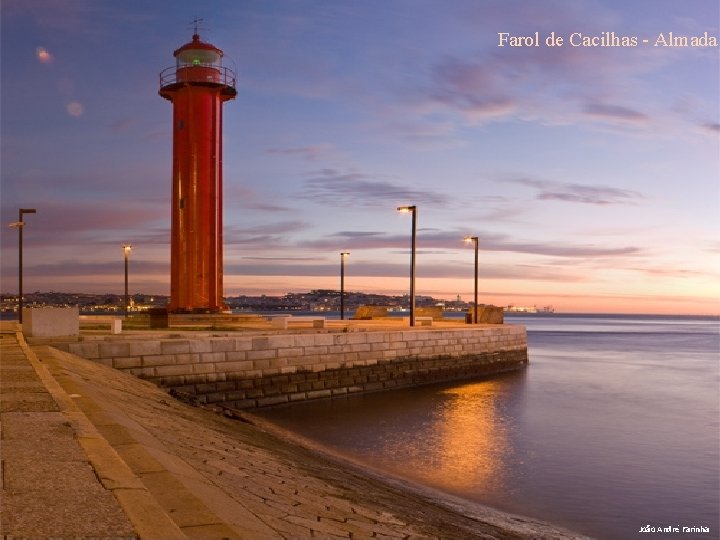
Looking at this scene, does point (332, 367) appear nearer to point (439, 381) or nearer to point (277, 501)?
point (439, 381)

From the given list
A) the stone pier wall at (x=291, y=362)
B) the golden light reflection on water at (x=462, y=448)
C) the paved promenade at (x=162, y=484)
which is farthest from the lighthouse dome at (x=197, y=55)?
the paved promenade at (x=162, y=484)

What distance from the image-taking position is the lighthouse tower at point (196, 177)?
26.8 metres

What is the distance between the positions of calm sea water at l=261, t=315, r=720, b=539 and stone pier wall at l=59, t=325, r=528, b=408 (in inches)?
27.7

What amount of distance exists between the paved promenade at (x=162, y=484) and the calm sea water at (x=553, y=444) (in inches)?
78.8

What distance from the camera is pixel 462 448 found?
14.8m

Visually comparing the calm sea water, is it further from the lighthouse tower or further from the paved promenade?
the lighthouse tower

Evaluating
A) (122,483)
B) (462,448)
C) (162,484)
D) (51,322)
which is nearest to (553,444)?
(462,448)

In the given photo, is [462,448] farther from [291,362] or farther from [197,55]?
[197,55]

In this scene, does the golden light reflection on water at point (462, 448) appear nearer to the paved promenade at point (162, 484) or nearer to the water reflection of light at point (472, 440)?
the water reflection of light at point (472, 440)

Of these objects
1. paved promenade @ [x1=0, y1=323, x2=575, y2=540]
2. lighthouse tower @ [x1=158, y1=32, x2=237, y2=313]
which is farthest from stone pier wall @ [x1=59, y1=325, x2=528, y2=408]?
lighthouse tower @ [x1=158, y1=32, x2=237, y2=313]

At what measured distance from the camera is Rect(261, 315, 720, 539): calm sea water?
10906mm

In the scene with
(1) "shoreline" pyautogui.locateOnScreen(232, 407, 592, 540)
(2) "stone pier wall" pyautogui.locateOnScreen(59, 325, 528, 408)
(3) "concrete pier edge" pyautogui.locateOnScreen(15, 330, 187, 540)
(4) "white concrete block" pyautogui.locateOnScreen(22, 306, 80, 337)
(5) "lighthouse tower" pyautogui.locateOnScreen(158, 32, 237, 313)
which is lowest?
(1) "shoreline" pyautogui.locateOnScreen(232, 407, 592, 540)

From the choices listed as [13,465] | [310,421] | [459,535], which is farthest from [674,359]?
[13,465]

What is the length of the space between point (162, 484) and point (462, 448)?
10.9 meters
